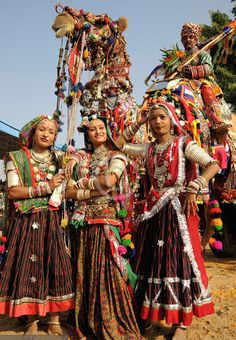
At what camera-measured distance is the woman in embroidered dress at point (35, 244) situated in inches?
126

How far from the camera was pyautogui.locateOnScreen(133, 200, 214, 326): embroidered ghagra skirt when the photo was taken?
2.96m

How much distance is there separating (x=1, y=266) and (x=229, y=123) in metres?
3.21

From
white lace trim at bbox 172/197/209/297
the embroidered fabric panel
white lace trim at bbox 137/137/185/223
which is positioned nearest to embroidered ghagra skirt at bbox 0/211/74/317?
white lace trim at bbox 137/137/185/223

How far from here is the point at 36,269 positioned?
323cm

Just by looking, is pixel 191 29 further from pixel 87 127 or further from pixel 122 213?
pixel 122 213

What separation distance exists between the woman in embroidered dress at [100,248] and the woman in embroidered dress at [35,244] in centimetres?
17

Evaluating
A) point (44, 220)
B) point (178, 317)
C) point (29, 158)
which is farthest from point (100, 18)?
point (178, 317)

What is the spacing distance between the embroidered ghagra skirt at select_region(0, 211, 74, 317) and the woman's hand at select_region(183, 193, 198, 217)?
44.4 inches

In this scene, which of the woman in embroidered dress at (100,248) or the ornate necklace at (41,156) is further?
the ornate necklace at (41,156)

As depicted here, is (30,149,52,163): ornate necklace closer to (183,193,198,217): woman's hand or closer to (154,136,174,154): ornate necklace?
(154,136,174,154): ornate necklace

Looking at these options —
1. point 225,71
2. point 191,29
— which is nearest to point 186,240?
point 191,29

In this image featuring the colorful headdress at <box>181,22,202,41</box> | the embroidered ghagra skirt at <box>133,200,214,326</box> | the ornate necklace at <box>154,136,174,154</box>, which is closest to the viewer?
the embroidered ghagra skirt at <box>133,200,214,326</box>

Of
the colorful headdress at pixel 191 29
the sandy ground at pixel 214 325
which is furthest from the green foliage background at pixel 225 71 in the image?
the sandy ground at pixel 214 325

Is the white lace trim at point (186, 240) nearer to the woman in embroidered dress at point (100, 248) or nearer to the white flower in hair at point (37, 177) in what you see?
the woman in embroidered dress at point (100, 248)
